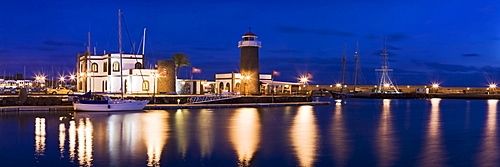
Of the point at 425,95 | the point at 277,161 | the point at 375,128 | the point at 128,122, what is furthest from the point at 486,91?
the point at 277,161

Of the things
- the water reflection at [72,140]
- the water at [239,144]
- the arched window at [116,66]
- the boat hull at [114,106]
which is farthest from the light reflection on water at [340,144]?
the arched window at [116,66]

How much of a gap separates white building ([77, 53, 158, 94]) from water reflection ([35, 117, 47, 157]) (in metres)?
22.4

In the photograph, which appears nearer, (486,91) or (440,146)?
(440,146)

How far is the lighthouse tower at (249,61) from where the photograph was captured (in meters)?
60.0

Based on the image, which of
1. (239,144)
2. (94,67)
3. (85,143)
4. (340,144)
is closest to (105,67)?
(94,67)

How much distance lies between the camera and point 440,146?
21.9 metres

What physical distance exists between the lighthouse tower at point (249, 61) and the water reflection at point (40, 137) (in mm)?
31171

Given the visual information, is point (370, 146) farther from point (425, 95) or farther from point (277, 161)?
point (425, 95)

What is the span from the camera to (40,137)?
24078mm

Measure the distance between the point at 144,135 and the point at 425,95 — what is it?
89845 millimetres

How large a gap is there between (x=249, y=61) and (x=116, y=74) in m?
15.9

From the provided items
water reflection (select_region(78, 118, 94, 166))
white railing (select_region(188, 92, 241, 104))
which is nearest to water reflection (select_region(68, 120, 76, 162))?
water reflection (select_region(78, 118, 94, 166))

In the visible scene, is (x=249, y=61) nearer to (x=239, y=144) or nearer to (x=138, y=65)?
(x=138, y=65)

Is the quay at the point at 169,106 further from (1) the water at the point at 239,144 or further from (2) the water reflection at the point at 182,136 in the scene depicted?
(2) the water reflection at the point at 182,136
